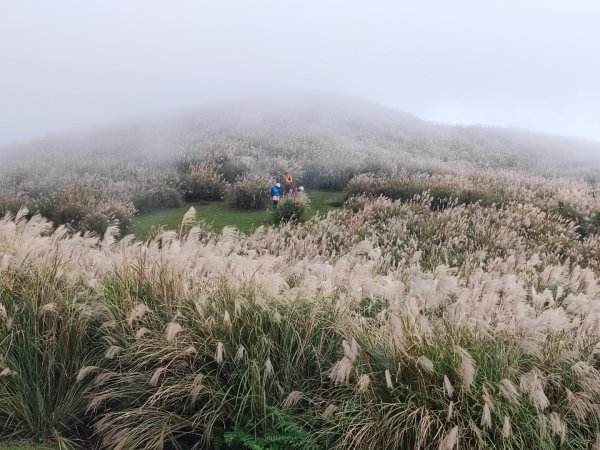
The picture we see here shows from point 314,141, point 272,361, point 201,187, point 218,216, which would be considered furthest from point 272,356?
point 314,141

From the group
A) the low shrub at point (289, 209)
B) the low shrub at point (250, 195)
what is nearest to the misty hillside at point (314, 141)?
the low shrub at point (250, 195)

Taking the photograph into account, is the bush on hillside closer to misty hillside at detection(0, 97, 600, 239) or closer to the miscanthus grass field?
misty hillside at detection(0, 97, 600, 239)

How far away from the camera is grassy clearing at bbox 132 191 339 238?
11791 millimetres

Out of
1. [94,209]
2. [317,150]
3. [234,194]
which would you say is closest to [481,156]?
[317,150]

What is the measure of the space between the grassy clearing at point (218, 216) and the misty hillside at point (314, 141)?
5404mm

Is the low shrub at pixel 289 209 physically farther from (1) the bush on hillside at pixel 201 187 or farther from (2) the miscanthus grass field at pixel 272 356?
(2) the miscanthus grass field at pixel 272 356

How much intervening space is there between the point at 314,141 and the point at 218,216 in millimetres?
12859

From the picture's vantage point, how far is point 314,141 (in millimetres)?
25078

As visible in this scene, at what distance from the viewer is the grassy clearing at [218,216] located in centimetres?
1179

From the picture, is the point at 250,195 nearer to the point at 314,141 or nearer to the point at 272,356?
the point at 272,356

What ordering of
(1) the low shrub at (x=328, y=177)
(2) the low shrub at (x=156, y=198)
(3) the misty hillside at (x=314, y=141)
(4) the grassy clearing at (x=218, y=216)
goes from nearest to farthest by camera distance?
(4) the grassy clearing at (x=218, y=216)
(2) the low shrub at (x=156, y=198)
(1) the low shrub at (x=328, y=177)
(3) the misty hillside at (x=314, y=141)

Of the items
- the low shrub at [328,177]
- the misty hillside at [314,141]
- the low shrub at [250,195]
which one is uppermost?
the low shrub at [250,195]

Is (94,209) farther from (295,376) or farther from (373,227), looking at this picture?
(295,376)

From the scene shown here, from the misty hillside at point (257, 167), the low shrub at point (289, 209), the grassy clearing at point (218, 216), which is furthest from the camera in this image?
the misty hillside at point (257, 167)
